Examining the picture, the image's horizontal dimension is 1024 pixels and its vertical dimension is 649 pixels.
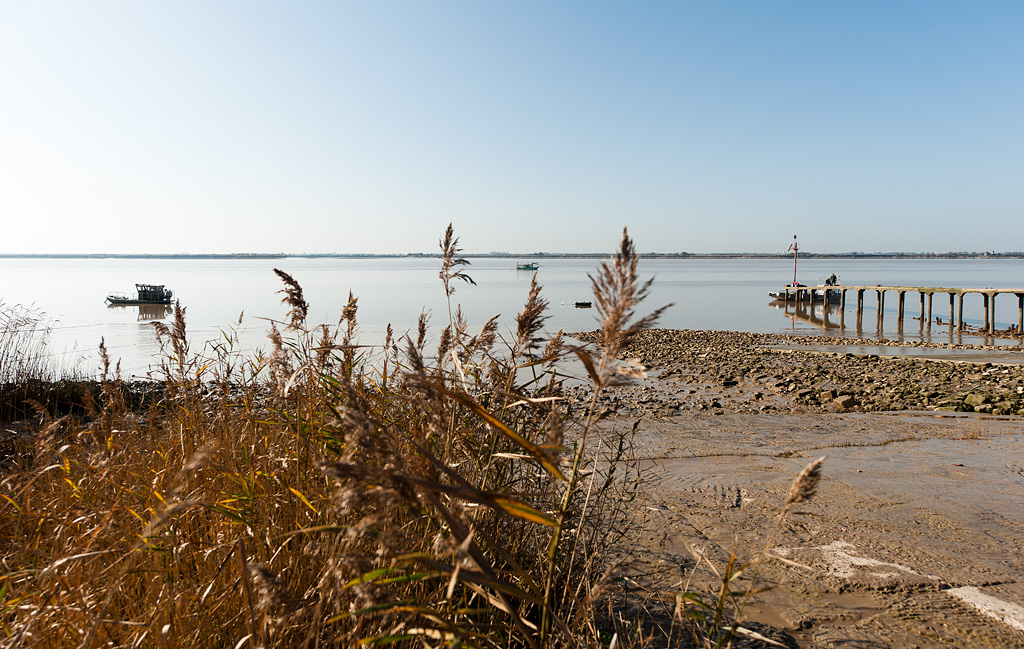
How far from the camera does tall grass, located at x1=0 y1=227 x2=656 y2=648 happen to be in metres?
1.34

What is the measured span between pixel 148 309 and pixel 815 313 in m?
42.3

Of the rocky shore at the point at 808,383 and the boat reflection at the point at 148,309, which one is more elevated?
the boat reflection at the point at 148,309

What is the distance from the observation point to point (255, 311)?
36.1 m

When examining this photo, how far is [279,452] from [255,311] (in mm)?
36280

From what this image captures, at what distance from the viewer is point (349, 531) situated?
1.26 meters

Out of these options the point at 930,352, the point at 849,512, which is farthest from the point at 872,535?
the point at 930,352

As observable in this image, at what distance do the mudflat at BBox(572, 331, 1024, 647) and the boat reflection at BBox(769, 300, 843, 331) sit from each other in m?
21.6

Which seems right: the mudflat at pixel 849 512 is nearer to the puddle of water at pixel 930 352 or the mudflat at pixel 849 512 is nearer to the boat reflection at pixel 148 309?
the puddle of water at pixel 930 352

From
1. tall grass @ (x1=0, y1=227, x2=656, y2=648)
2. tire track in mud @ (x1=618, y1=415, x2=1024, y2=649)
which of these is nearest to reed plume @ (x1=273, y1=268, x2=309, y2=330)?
tall grass @ (x1=0, y1=227, x2=656, y2=648)

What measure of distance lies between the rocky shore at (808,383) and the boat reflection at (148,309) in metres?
26.8

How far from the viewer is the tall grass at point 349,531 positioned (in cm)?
134

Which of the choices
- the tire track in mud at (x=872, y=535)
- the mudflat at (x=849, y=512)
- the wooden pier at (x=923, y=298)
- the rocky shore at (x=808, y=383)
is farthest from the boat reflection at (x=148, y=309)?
the wooden pier at (x=923, y=298)

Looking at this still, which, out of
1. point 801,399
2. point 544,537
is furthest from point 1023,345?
point 544,537

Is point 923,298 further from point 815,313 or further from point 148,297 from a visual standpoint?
point 148,297
